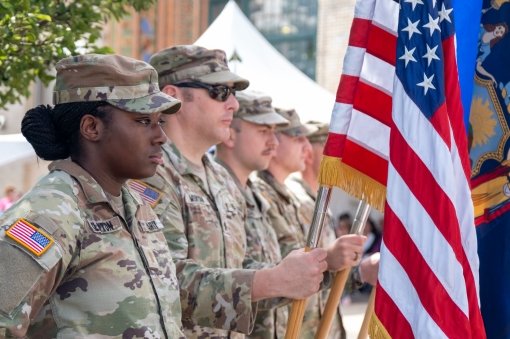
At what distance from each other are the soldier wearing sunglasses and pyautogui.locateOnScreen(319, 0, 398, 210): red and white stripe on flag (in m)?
0.53

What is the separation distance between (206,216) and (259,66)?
418cm

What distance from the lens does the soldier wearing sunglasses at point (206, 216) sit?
3.70m

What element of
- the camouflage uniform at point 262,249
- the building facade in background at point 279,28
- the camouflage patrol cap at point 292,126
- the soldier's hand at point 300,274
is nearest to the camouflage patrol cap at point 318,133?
the camouflage patrol cap at point 292,126

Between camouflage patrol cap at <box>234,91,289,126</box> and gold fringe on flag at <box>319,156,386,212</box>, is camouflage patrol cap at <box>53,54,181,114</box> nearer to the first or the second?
gold fringe on flag at <box>319,156,386,212</box>

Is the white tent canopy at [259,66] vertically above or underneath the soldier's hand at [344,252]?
underneath

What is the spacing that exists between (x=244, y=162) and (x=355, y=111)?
4.82 ft

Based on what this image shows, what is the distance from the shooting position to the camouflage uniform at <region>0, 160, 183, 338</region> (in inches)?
102

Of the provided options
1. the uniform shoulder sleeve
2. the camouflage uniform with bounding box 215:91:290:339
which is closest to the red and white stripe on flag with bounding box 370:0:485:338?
the camouflage uniform with bounding box 215:91:290:339

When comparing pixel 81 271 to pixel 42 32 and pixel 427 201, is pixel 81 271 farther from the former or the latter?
pixel 42 32

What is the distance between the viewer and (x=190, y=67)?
4449 millimetres

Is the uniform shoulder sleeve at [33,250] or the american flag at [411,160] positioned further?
the american flag at [411,160]

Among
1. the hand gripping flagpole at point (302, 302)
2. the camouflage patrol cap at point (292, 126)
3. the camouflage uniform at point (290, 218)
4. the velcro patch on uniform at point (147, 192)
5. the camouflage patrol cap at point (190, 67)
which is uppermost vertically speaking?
the camouflage patrol cap at point (190, 67)

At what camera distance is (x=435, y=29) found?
13.0 feet

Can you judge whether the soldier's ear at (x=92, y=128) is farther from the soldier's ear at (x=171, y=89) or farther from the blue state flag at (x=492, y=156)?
the blue state flag at (x=492, y=156)
